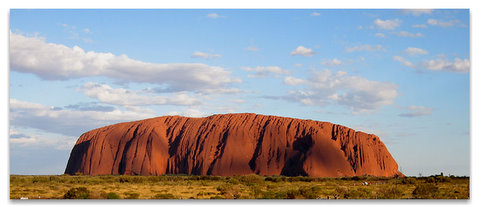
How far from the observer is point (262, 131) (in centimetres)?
6650

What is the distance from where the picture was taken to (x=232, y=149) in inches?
2501

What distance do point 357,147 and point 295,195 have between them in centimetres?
4171

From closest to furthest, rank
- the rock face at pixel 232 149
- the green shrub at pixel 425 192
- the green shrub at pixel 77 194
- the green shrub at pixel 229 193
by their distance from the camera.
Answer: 1. the green shrub at pixel 77 194
2. the green shrub at pixel 425 192
3. the green shrub at pixel 229 193
4. the rock face at pixel 232 149

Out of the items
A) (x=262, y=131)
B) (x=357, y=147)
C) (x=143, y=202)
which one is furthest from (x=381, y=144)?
(x=143, y=202)

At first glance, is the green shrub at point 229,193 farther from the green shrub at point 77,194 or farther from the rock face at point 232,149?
the rock face at point 232,149

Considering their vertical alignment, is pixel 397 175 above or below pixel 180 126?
below

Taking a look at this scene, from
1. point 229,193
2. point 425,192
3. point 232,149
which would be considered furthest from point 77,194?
point 232,149

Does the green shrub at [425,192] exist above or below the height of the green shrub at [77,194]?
below

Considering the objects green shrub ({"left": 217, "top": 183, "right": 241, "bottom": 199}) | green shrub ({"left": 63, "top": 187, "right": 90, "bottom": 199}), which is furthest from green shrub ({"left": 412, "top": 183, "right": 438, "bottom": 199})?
green shrub ({"left": 63, "top": 187, "right": 90, "bottom": 199})

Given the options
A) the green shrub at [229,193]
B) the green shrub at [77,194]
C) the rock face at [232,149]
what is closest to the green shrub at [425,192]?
the green shrub at [229,193]

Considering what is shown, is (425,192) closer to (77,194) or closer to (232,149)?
(77,194)

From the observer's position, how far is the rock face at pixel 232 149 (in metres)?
61.9

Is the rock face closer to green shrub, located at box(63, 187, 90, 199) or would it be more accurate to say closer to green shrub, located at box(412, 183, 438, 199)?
green shrub, located at box(412, 183, 438, 199)
